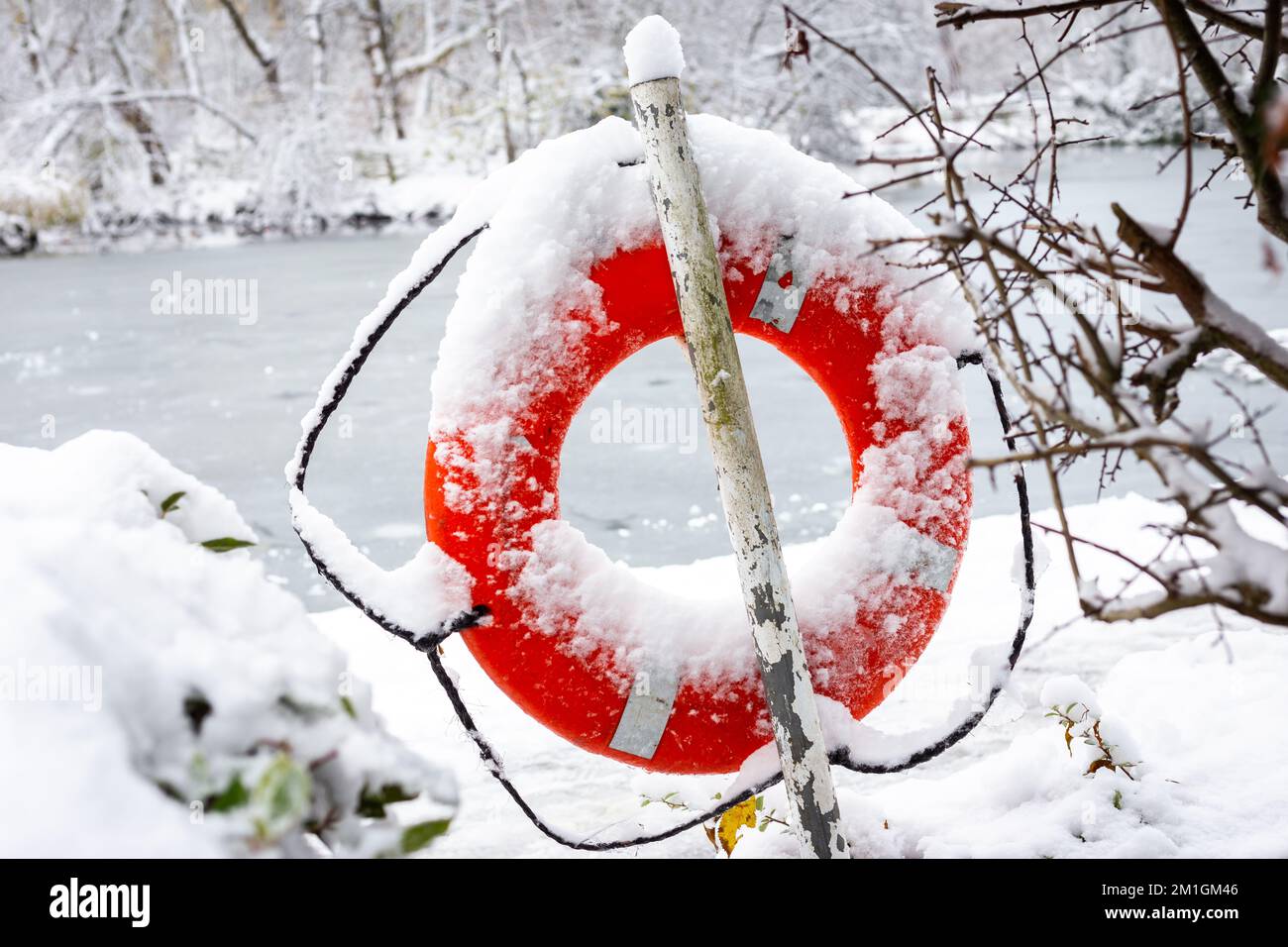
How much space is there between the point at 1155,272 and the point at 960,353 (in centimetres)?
56

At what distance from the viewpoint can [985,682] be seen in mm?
1594

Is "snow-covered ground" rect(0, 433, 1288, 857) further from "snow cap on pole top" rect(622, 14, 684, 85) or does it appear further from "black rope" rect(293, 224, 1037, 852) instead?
"snow cap on pole top" rect(622, 14, 684, 85)

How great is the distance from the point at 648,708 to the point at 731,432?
1.35 feet

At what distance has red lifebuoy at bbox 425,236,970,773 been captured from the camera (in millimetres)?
1451

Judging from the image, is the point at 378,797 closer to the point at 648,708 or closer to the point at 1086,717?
the point at 648,708

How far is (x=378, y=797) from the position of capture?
904 millimetres

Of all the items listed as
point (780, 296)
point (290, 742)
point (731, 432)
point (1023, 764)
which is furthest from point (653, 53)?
point (1023, 764)

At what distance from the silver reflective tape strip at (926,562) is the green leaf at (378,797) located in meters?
0.88

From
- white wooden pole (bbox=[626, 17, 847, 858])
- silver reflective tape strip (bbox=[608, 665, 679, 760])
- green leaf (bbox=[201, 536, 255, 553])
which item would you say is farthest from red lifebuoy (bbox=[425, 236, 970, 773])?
green leaf (bbox=[201, 536, 255, 553])
